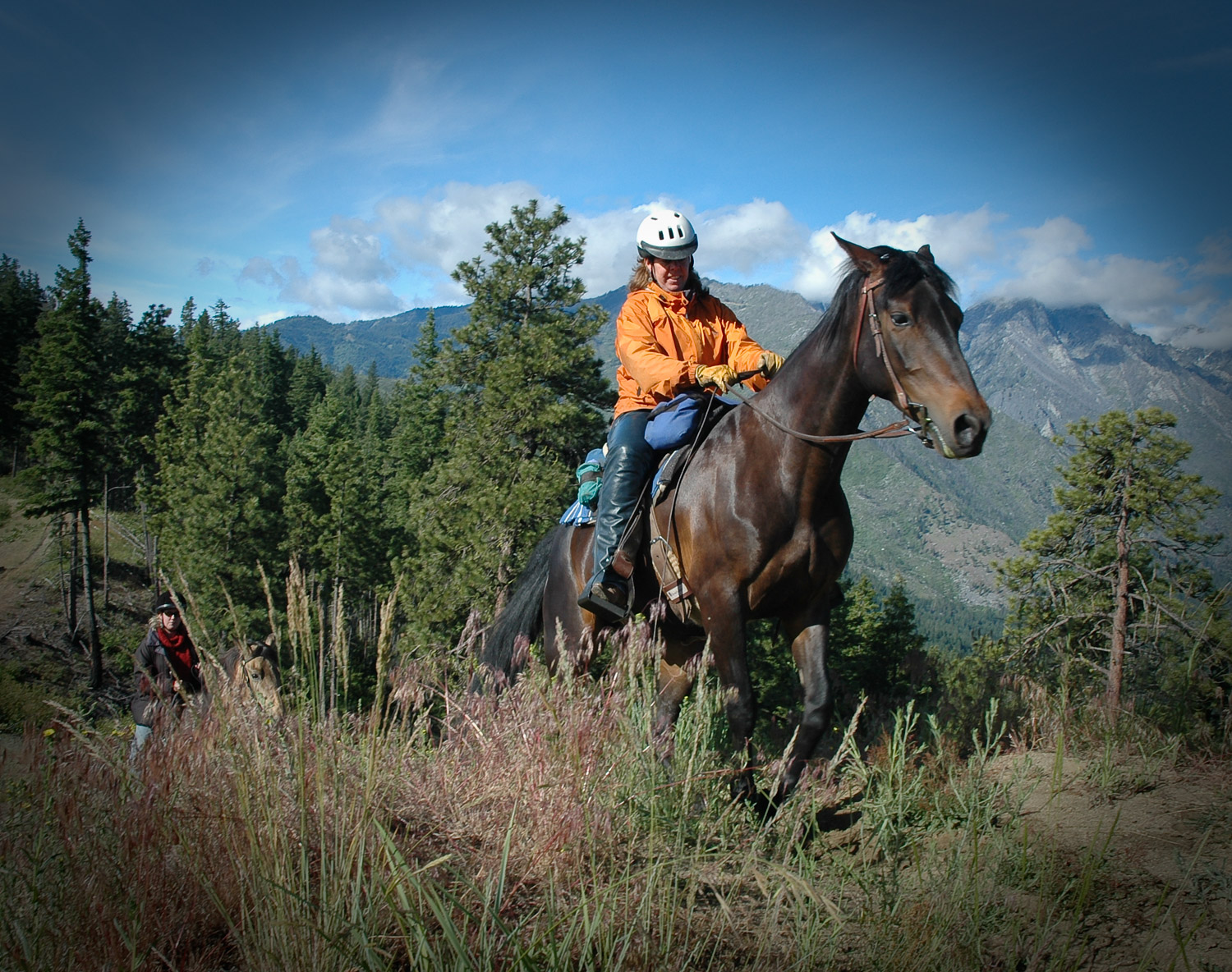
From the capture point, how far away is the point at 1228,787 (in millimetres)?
4242

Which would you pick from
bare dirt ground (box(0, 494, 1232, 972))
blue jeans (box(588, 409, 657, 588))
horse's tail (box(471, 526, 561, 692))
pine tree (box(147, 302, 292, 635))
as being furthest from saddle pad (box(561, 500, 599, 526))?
pine tree (box(147, 302, 292, 635))

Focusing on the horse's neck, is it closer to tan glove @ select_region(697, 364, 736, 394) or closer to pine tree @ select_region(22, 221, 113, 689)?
tan glove @ select_region(697, 364, 736, 394)

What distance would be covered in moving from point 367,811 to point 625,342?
3.65 metres

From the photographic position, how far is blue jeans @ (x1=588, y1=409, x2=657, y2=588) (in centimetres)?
518

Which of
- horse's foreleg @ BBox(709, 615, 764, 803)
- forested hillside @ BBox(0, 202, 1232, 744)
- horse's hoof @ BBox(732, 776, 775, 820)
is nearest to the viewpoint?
horse's hoof @ BBox(732, 776, 775, 820)

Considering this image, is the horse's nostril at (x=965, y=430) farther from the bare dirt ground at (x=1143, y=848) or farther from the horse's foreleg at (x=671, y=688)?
the horse's foreleg at (x=671, y=688)

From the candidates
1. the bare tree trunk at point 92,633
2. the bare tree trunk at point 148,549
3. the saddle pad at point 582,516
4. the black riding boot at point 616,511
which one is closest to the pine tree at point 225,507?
the bare tree trunk at point 92,633

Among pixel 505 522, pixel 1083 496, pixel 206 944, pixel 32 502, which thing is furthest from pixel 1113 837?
pixel 32 502

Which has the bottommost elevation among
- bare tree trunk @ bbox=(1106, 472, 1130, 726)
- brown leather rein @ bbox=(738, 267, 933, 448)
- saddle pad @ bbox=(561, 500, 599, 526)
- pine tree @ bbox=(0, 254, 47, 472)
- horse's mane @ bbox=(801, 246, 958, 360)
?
bare tree trunk @ bbox=(1106, 472, 1130, 726)

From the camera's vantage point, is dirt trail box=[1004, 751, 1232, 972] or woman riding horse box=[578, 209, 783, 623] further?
woman riding horse box=[578, 209, 783, 623]

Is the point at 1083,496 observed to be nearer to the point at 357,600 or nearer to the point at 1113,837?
the point at 1113,837

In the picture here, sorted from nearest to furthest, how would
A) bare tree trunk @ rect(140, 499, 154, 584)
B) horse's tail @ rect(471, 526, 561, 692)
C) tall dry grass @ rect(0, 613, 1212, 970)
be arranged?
tall dry grass @ rect(0, 613, 1212, 970), horse's tail @ rect(471, 526, 561, 692), bare tree trunk @ rect(140, 499, 154, 584)

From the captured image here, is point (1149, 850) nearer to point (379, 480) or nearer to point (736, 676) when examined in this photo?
point (736, 676)

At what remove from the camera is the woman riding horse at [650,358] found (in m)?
5.13
